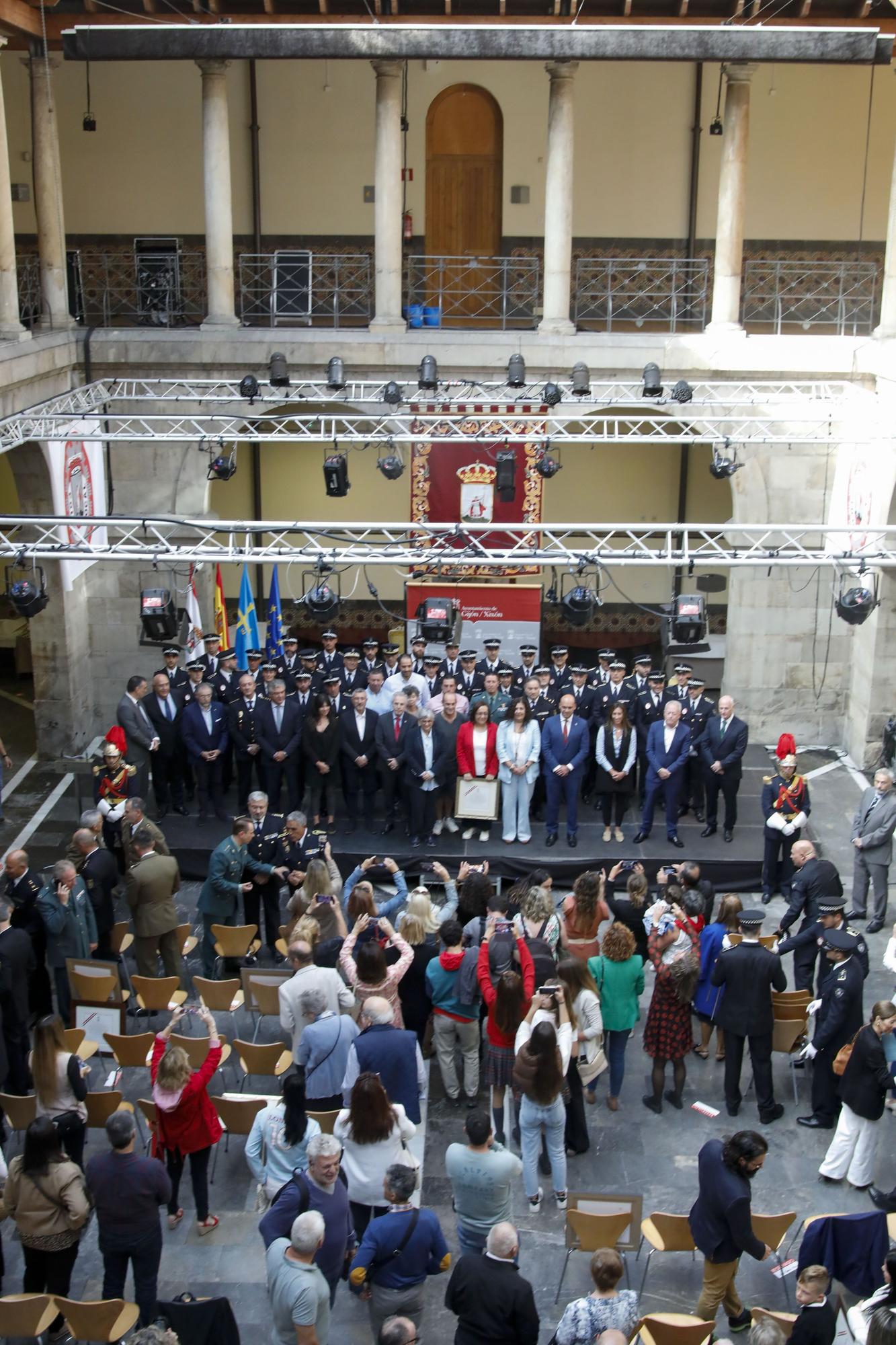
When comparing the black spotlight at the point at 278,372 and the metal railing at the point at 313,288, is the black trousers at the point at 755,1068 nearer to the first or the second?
the black spotlight at the point at 278,372

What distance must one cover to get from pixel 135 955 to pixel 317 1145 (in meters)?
4.20

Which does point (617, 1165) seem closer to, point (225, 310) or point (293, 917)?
point (293, 917)

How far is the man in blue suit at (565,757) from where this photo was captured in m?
12.7

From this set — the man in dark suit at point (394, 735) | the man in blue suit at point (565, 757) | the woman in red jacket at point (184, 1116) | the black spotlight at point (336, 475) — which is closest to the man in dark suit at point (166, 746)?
the man in dark suit at point (394, 735)

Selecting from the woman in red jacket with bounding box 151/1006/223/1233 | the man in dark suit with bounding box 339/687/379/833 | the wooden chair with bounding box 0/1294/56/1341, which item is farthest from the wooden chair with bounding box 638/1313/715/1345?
the man in dark suit with bounding box 339/687/379/833

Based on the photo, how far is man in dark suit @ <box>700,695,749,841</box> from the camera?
1277 cm

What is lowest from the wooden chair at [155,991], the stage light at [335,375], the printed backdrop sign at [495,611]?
the wooden chair at [155,991]

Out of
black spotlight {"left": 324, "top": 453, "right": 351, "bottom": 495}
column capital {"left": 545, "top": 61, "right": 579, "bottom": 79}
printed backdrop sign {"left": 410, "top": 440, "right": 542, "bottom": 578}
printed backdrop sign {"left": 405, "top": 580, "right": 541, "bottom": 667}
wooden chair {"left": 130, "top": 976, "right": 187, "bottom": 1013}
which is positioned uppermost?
column capital {"left": 545, "top": 61, "right": 579, "bottom": 79}

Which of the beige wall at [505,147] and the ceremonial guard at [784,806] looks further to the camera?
the beige wall at [505,147]

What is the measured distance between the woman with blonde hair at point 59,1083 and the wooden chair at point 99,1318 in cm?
103

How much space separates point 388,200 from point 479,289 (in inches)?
131

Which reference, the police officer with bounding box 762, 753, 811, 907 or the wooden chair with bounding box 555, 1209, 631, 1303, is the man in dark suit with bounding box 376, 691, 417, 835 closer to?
the police officer with bounding box 762, 753, 811, 907

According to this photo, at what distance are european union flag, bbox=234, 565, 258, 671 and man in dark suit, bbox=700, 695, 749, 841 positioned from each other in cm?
517

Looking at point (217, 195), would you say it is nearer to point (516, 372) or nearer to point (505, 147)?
point (516, 372)
